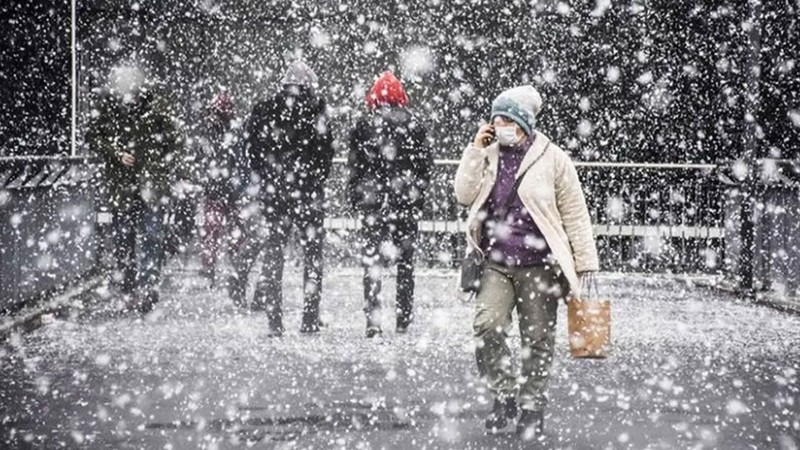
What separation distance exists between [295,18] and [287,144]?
869cm

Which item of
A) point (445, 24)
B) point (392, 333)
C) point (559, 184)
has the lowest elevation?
point (392, 333)

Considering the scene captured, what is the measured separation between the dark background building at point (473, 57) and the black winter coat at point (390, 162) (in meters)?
8.55

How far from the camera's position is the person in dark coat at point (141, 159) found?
11789 millimetres

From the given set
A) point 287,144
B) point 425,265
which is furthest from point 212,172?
point 425,265

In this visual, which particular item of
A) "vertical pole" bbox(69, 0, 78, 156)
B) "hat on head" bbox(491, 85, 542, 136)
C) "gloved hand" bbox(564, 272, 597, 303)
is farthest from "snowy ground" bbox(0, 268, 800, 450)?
"vertical pole" bbox(69, 0, 78, 156)

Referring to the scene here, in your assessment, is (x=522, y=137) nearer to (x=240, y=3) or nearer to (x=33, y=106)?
(x=33, y=106)

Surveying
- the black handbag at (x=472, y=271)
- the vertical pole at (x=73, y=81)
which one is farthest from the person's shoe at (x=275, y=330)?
the vertical pole at (x=73, y=81)

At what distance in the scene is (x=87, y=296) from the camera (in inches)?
505

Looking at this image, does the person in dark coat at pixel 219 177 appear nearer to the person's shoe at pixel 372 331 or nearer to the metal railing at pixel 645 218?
the person's shoe at pixel 372 331

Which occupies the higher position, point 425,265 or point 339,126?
point 339,126

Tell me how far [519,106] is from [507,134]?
0.16 metres

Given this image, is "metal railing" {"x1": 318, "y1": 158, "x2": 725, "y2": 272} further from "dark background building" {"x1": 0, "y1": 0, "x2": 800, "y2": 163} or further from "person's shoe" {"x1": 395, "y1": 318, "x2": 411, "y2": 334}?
"person's shoe" {"x1": 395, "y1": 318, "x2": 411, "y2": 334}

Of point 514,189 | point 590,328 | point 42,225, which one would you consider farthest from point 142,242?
point 590,328

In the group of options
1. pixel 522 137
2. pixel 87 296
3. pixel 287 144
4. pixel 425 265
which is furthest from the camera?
pixel 425 265
